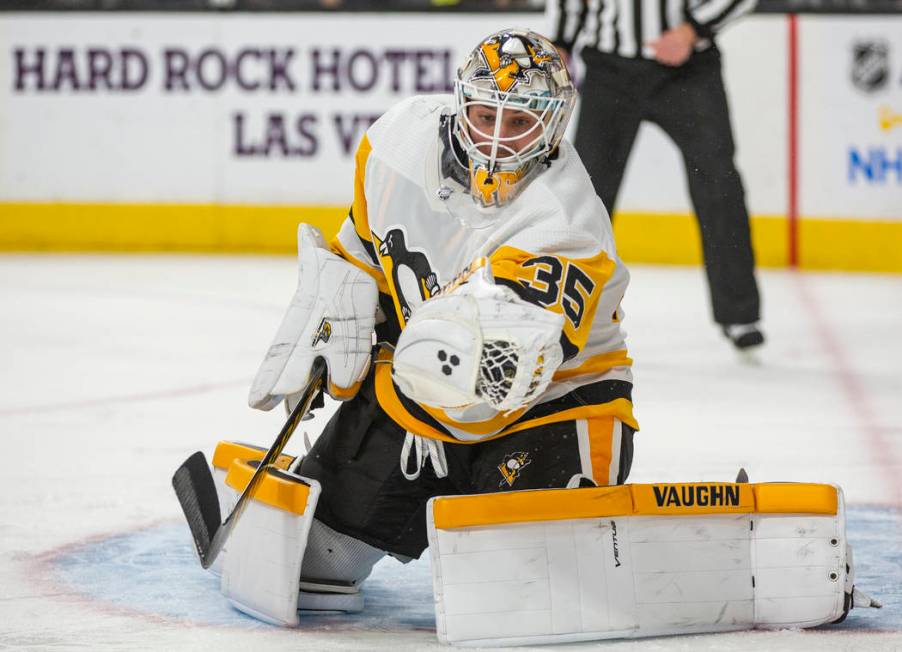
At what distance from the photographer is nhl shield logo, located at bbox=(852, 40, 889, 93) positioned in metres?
6.58

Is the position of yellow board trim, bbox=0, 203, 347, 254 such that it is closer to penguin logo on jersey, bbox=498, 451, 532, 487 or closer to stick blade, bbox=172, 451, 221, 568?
stick blade, bbox=172, 451, 221, 568

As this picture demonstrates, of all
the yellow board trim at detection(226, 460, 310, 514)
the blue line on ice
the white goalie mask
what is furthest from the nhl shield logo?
the yellow board trim at detection(226, 460, 310, 514)

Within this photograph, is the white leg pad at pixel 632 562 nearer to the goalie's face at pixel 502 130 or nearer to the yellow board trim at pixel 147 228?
the goalie's face at pixel 502 130

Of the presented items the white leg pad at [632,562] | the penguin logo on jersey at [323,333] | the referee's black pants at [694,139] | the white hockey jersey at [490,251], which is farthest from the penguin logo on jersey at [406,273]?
the referee's black pants at [694,139]

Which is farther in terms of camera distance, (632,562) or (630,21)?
(630,21)

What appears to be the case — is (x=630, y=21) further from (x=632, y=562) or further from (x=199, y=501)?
(x=632, y=562)

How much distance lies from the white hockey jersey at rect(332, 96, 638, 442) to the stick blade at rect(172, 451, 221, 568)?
301 millimetres

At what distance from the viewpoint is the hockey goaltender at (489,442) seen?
85.0 inches

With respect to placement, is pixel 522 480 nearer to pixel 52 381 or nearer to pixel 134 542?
pixel 134 542

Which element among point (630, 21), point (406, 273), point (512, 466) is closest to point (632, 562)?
point (512, 466)

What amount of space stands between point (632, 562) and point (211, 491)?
0.69m

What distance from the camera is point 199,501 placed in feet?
8.21

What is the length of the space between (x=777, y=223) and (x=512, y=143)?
4.60 meters

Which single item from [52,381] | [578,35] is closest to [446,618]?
[52,381]
